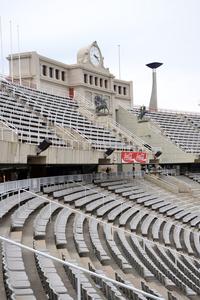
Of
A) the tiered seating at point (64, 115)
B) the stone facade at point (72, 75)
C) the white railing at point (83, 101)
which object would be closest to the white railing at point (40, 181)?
the tiered seating at point (64, 115)

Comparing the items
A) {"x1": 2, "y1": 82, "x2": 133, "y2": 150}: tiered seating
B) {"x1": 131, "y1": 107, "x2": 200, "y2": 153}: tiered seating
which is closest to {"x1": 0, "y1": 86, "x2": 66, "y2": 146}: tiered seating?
{"x1": 2, "y1": 82, "x2": 133, "y2": 150}: tiered seating

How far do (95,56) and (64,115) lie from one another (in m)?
11.9

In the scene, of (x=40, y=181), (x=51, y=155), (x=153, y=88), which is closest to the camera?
(x=51, y=155)

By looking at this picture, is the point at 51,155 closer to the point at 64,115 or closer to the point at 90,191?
the point at 90,191

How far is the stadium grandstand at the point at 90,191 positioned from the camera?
8383 mm

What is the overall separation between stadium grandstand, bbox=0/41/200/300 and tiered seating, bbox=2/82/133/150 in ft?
0.33

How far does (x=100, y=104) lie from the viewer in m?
38.7

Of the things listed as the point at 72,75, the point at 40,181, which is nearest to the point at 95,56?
the point at 72,75

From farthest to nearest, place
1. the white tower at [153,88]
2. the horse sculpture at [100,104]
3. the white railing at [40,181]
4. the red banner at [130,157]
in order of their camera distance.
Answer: the white tower at [153,88], the horse sculpture at [100,104], the red banner at [130,157], the white railing at [40,181]

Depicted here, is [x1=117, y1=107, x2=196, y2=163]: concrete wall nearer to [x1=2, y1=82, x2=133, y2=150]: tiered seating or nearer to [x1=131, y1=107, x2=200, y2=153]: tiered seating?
[x1=131, y1=107, x2=200, y2=153]: tiered seating

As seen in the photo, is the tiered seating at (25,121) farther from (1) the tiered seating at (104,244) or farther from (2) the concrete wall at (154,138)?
(2) the concrete wall at (154,138)

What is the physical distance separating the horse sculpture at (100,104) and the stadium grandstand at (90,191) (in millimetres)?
160

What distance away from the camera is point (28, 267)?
868 centimetres

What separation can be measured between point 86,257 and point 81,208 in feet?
23.7
